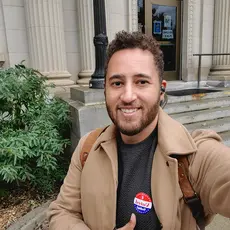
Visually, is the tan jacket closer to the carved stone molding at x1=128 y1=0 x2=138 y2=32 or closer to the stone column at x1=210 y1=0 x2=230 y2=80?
the carved stone molding at x1=128 y1=0 x2=138 y2=32

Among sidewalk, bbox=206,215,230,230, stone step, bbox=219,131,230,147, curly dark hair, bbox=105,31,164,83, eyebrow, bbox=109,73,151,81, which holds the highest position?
curly dark hair, bbox=105,31,164,83

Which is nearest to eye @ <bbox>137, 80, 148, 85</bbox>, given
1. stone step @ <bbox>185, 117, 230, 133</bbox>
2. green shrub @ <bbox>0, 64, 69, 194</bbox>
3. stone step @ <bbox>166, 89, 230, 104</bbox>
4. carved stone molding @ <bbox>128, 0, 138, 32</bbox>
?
green shrub @ <bbox>0, 64, 69, 194</bbox>

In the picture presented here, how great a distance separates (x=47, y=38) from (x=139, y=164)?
4.56 m

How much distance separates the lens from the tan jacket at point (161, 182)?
113cm

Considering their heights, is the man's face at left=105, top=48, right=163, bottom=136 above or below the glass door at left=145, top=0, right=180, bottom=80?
below

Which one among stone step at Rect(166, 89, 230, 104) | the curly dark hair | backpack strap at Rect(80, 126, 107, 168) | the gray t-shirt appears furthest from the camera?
stone step at Rect(166, 89, 230, 104)

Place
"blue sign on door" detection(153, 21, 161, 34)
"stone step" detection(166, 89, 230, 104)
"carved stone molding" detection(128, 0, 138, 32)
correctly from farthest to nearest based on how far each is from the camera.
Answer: "blue sign on door" detection(153, 21, 161, 34) → "carved stone molding" detection(128, 0, 138, 32) → "stone step" detection(166, 89, 230, 104)

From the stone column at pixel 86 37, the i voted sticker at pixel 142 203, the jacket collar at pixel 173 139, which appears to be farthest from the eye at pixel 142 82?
the stone column at pixel 86 37

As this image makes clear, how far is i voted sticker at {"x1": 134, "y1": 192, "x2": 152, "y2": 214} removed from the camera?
122cm

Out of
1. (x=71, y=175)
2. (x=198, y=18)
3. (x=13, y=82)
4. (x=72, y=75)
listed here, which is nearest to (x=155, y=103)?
(x=71, y=175)

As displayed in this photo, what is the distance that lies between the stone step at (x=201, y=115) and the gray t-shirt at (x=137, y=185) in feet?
11.2

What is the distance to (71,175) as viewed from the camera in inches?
60.2

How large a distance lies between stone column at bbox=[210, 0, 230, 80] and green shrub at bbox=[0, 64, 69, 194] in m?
5.86

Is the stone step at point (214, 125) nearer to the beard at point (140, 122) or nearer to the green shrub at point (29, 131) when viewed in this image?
the green shrub at point (29, 131)
